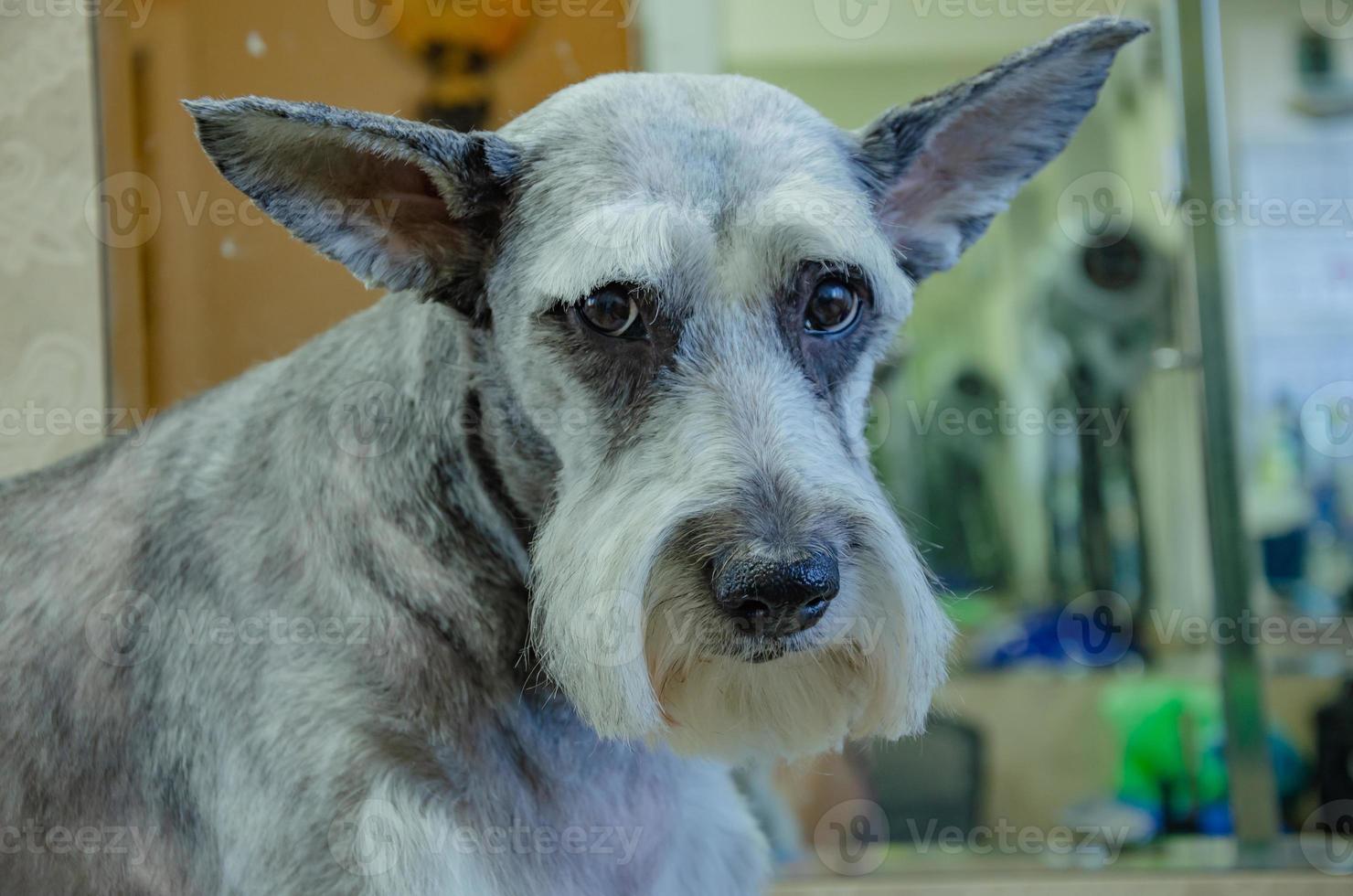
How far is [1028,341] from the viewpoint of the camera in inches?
112

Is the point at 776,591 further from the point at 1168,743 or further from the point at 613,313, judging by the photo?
the point at 1168,743

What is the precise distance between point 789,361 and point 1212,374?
1.68 m

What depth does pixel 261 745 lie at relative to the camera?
100 centimetres

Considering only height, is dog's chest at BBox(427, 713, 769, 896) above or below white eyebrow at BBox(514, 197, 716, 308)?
below

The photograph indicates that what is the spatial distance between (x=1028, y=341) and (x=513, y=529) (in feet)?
6.77

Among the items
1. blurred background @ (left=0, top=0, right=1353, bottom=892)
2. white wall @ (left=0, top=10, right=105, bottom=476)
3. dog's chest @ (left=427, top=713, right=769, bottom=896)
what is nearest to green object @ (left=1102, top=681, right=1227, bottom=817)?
blurred background @ (left=0, top=0, right=1353, bottom=892)

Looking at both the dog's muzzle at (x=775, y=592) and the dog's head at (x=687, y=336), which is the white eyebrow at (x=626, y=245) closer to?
the dog's head at (x=687, y=336)

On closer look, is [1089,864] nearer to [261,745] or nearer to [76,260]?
[261,745]

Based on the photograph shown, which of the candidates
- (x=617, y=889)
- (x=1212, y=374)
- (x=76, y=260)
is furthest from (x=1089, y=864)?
(x=76, y=260)

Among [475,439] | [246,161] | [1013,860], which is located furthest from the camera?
[1013,860]

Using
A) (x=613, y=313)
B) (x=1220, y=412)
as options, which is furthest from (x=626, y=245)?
(x=1220, y=412)

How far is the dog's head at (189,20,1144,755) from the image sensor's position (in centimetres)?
90

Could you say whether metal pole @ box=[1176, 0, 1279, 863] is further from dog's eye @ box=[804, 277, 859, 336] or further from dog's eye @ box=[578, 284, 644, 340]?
dog's eye @ box=[578, 284, 644, 340]

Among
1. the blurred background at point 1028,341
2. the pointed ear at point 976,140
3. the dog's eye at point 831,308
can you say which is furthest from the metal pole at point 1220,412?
the dog's eye at point 831,308
